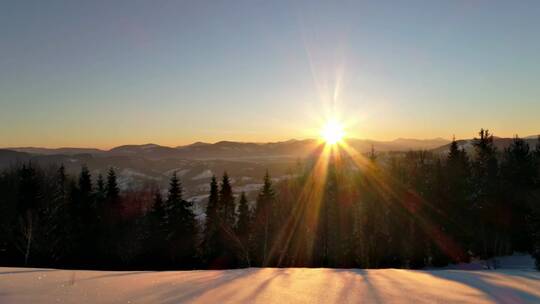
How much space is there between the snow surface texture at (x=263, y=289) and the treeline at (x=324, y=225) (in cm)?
3259

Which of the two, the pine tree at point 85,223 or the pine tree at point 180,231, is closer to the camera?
the pine tree at point 85,223

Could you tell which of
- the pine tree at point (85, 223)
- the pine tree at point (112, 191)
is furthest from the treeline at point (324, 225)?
the pine tree at point (112, 191)

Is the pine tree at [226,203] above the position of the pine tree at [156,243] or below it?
above

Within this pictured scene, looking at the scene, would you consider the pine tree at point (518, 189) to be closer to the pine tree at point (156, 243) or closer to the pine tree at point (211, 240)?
the pine tree at point (211, 240)

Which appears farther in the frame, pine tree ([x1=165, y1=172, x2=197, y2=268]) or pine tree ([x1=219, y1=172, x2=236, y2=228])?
pine tree ([x1=219, y1=172, x2=236, y2=228])

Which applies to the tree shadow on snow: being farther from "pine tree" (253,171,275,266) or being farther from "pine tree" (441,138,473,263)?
"pine tree" (441,138,473,263)

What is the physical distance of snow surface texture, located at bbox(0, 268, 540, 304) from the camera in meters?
9.18

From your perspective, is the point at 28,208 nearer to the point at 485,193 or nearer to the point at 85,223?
the point at 85,223

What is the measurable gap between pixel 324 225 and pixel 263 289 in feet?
122

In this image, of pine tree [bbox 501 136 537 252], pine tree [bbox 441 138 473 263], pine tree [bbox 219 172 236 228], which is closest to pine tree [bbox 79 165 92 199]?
pine tree [bbox 219 172 236 228]

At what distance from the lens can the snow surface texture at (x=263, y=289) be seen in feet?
30.1

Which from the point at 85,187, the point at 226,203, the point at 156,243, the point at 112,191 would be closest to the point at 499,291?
the point at 156,243

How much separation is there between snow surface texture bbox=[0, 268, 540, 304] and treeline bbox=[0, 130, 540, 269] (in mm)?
32591

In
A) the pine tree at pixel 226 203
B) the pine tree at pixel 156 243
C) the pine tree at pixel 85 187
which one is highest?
the pine tree at pixel 85 187
